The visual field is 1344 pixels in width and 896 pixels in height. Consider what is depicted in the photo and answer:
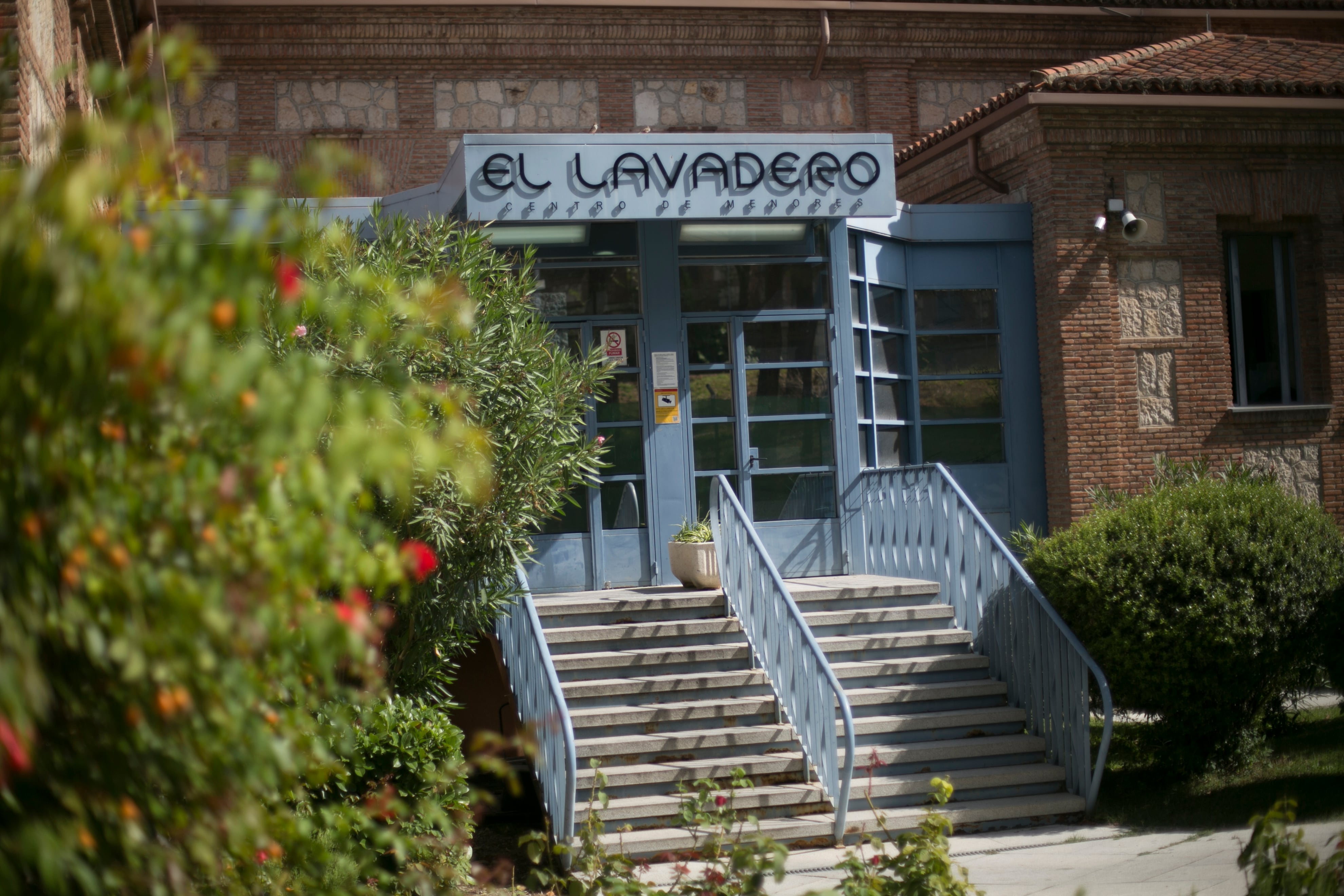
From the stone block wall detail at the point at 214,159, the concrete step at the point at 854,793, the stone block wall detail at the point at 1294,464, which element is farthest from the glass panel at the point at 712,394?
the stone block wall detail at the point at 214,159

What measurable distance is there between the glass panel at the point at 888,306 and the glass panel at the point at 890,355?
0.13m

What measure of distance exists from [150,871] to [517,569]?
639 cm

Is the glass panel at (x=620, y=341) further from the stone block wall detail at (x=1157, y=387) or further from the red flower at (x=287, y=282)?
the red flower at (x=287, y=282)

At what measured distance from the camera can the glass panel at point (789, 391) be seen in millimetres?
11062

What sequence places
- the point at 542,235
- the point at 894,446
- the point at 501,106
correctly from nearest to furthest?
the point at 542,235, the point at 894,446, the point at 501,106

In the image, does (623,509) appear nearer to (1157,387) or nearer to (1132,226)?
(1157,387)

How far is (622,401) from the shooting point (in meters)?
10.8

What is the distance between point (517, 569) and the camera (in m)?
8.24

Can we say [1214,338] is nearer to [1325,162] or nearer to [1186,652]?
[1325,162]

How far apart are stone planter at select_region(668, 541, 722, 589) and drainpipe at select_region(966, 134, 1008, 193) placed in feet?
18.6

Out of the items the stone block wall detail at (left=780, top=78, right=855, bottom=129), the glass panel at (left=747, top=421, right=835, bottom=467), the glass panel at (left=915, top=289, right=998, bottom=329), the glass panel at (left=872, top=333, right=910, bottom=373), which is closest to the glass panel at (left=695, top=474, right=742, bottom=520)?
the glass panel at (left=747, top=421, right=835, bottom=467)

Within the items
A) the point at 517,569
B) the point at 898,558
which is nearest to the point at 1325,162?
the point at 898,558

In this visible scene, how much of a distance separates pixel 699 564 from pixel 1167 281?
601cm

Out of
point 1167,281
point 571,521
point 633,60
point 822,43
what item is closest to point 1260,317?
point 1167,281
